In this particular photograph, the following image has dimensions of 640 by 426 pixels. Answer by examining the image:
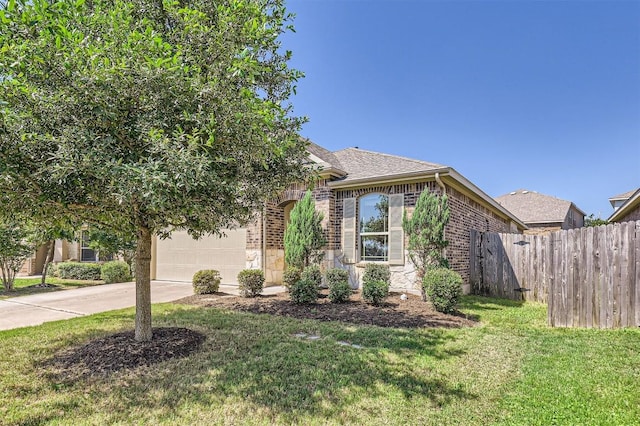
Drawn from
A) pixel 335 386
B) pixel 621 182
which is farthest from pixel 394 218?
pixel 621 182

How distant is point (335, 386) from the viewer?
3641 millimetres

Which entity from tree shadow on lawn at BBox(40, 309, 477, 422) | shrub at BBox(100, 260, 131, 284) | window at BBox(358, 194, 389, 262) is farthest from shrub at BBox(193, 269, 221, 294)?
shrub at BBox(100, 260, 131, 284)

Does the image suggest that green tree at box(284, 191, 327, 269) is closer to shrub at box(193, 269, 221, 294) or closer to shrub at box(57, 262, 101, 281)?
shrub at box(193, 269, 221, 294)

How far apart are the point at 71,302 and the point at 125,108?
25.7 ft

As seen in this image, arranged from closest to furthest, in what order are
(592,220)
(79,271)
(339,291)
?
(339,291), (79,271), (592,220)

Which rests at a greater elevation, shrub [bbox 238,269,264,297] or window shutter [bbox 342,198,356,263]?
window shutter [bbox 342,198,356,263]

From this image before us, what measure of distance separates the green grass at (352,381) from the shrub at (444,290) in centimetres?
123

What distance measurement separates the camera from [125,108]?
12.2 ft

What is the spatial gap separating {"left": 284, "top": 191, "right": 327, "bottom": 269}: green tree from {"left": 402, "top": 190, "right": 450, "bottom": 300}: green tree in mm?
2714

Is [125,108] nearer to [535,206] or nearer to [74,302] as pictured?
[74,302]

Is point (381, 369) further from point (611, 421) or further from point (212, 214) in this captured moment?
point (212, 214)

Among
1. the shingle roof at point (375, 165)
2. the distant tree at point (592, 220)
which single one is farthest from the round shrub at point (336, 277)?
the distant tree at point (592, 220)

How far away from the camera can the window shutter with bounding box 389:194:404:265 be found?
9.82m

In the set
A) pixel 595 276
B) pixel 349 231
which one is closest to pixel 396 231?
pixel 349 231
